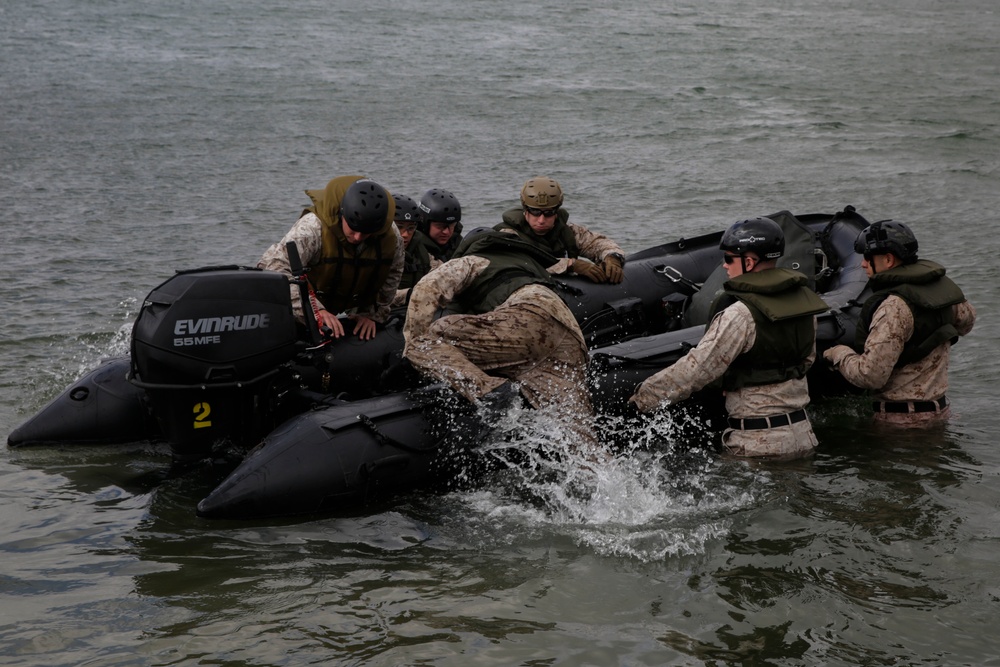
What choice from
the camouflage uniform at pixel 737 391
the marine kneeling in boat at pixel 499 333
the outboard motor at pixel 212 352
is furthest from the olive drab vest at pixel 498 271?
the outboard motor at pixel 212 352

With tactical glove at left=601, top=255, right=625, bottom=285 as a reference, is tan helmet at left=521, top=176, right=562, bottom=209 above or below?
above

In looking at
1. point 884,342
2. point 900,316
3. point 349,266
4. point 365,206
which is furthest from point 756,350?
point 349,266

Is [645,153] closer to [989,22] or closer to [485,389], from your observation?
[485,389]

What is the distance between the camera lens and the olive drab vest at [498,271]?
603 cm

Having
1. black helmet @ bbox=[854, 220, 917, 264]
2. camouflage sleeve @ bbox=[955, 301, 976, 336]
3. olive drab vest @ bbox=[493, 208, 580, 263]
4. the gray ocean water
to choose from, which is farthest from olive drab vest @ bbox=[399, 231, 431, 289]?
camouflage sleeve @ bbox=[955, 301, 976, 336]

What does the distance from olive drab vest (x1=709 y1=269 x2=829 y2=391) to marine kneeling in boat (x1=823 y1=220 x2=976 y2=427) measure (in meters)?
0.56

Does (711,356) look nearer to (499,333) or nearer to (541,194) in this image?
(499,333)

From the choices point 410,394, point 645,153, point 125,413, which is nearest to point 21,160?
point 645,153

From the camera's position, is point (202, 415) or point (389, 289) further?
point (389, 289)

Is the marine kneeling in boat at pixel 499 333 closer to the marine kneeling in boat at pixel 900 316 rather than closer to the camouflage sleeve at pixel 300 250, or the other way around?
the camouflage sleeve at pixel 300 250

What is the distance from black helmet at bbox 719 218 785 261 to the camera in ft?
19.6

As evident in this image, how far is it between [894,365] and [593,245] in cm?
234

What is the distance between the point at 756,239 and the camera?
5977 mm

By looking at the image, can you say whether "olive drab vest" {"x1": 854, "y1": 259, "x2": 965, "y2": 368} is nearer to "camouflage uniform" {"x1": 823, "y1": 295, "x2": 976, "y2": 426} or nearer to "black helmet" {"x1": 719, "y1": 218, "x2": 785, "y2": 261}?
"camouflage uniform" {"x1": 823, "y1": 295, "x2": 976, "y2": 426}
